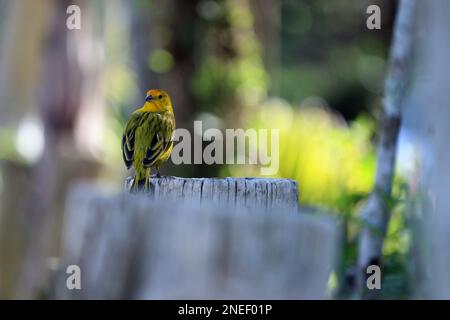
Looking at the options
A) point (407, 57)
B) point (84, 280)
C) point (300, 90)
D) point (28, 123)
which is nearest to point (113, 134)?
point (28, 123)

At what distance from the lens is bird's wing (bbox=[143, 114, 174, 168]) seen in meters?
5.16

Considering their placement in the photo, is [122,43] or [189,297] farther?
[122,43]

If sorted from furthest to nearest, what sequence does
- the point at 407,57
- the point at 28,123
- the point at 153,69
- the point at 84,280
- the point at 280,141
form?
the point at 28,123 < the point at 153,69 < the point at 280,141 < the point at 407,57 < the point at 84,280

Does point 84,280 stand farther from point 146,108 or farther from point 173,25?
point 173,25

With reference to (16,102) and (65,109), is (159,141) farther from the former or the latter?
(16,102)

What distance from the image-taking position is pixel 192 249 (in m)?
3.36

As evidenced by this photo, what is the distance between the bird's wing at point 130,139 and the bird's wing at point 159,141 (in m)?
0.10

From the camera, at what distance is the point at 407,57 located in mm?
6328

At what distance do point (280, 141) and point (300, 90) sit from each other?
12083 mm

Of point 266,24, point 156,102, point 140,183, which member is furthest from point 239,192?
point 266,24

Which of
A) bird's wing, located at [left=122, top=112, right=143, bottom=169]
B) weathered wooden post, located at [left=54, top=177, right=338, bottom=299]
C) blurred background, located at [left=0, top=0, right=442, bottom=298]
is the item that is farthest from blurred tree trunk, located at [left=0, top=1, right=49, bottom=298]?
weathered wooden post, located at [left=54, top=177, right=338, bottom=299]

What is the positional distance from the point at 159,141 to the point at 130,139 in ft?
0.56

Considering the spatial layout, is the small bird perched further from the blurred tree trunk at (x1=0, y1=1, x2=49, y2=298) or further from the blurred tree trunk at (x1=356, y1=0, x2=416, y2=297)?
the blurred tree trunk at (x1=0, y1=1, x2=49, y2=298)

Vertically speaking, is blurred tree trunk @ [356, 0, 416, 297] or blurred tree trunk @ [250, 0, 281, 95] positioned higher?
blurred tree trunk @ [250, 0, 281, 95]
